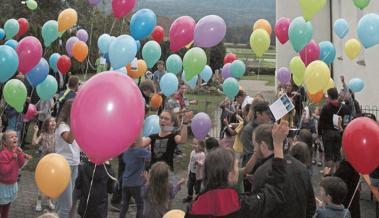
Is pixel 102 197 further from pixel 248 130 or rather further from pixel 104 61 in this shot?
pixel 104 61

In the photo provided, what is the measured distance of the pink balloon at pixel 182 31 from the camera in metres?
7.98

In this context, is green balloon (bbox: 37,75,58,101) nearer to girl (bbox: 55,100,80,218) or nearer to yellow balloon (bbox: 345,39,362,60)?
girl (bbox: 55,100,80,218)

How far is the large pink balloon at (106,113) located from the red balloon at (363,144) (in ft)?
6.28

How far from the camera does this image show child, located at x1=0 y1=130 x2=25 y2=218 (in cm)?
511

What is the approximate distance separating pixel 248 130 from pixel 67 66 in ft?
18.4

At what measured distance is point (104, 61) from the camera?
995 centimetres

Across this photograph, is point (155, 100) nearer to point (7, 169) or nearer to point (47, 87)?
point (47, 87)

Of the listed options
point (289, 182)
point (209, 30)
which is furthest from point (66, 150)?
point (209, 30)

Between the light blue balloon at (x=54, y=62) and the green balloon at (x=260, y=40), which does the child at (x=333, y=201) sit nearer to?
the green balloon at (x=260, y=40)

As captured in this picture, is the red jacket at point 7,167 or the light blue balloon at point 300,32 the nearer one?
the red jacket at point 7,167

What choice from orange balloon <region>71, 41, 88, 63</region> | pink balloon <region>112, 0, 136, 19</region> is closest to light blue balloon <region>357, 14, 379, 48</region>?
pink balloon <region>112, 0, 136, 19</region>

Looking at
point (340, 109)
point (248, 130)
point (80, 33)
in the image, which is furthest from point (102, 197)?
point (80, 33)

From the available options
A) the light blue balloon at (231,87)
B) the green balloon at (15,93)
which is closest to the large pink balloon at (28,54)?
the green balloon at (15,93)

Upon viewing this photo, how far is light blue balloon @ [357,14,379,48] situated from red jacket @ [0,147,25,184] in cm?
483
